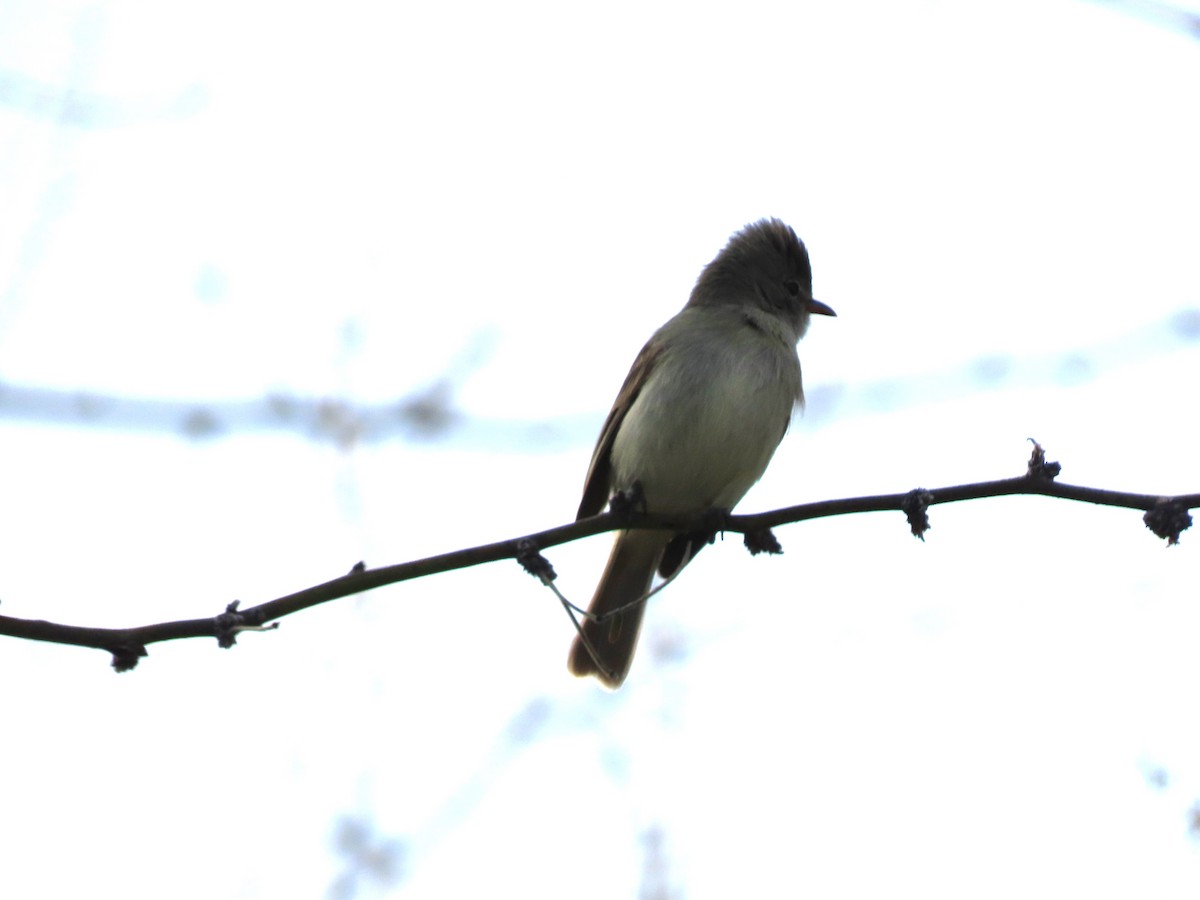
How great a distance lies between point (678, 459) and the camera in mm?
5867

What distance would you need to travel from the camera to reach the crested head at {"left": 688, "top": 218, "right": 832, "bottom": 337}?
23.4ft

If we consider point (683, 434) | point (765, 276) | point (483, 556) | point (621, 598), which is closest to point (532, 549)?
point (483, 556)

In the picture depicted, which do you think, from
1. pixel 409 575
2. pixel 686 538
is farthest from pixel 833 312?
pixel 409 575

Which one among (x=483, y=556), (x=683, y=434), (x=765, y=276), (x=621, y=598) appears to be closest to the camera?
(x=483, y=556)

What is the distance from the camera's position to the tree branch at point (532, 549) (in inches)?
113

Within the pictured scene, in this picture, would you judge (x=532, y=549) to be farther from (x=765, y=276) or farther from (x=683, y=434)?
(x=765, y=276)

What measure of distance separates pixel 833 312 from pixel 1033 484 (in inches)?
162

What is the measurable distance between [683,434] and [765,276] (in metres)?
1.76

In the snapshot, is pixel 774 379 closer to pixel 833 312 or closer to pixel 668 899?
pixel 833 312

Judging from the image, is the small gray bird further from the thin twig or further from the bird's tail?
the thin twig

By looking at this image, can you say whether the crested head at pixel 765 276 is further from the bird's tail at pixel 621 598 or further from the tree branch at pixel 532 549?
the tree branch at pixel 532 549

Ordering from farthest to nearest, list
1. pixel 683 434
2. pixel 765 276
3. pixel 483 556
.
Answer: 1. pixel 765 276
2. pixel 683 434
3. pixel 483 556

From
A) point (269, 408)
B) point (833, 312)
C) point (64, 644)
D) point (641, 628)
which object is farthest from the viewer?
point (833, 312)

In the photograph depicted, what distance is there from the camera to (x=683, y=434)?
5.85m
